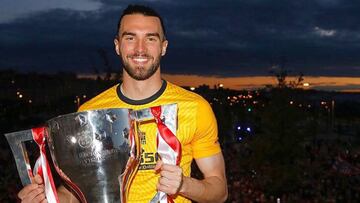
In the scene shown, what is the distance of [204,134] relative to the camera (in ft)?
9.64

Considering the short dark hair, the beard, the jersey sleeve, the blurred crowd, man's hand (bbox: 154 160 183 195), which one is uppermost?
the short dark hair

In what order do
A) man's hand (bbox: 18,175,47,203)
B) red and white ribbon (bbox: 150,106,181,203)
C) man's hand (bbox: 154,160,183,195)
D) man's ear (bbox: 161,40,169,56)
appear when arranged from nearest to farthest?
man's hand (bbox: 154,160,183,195) → red and white ribbon (bbox: 150,106,181,203) → man's hand (bbox: 18,175,47,203) → man's ear (bbox: 161,40,169,56)

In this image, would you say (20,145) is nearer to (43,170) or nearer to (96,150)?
(43,170)

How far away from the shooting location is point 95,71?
31.8 meters

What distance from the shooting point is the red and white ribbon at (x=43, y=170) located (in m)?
2.54

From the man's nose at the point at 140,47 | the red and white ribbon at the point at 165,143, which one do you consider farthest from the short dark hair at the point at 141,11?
the red and white ribbon at the point at 165,143


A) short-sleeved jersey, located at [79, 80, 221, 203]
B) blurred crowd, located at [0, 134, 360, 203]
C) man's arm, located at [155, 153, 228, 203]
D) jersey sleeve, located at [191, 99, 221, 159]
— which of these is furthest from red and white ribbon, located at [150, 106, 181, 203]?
blurred crowd, located at [0, 134, 360, 203]

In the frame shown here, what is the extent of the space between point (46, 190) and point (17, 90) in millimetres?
86821

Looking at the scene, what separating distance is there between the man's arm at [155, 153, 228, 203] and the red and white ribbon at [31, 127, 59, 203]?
0.55m

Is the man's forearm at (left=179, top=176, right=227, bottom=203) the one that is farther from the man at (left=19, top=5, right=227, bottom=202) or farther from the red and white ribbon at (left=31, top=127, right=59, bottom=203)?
the red and white ribbon at (left=31, top=127, right=59, bottom=203)

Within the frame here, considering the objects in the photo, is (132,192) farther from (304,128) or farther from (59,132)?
(304,128)

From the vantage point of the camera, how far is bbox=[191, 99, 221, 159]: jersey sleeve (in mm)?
2924

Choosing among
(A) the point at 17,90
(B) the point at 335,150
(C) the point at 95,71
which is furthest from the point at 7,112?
(A) the point at 17,90

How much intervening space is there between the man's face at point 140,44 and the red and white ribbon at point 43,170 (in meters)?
0.58
